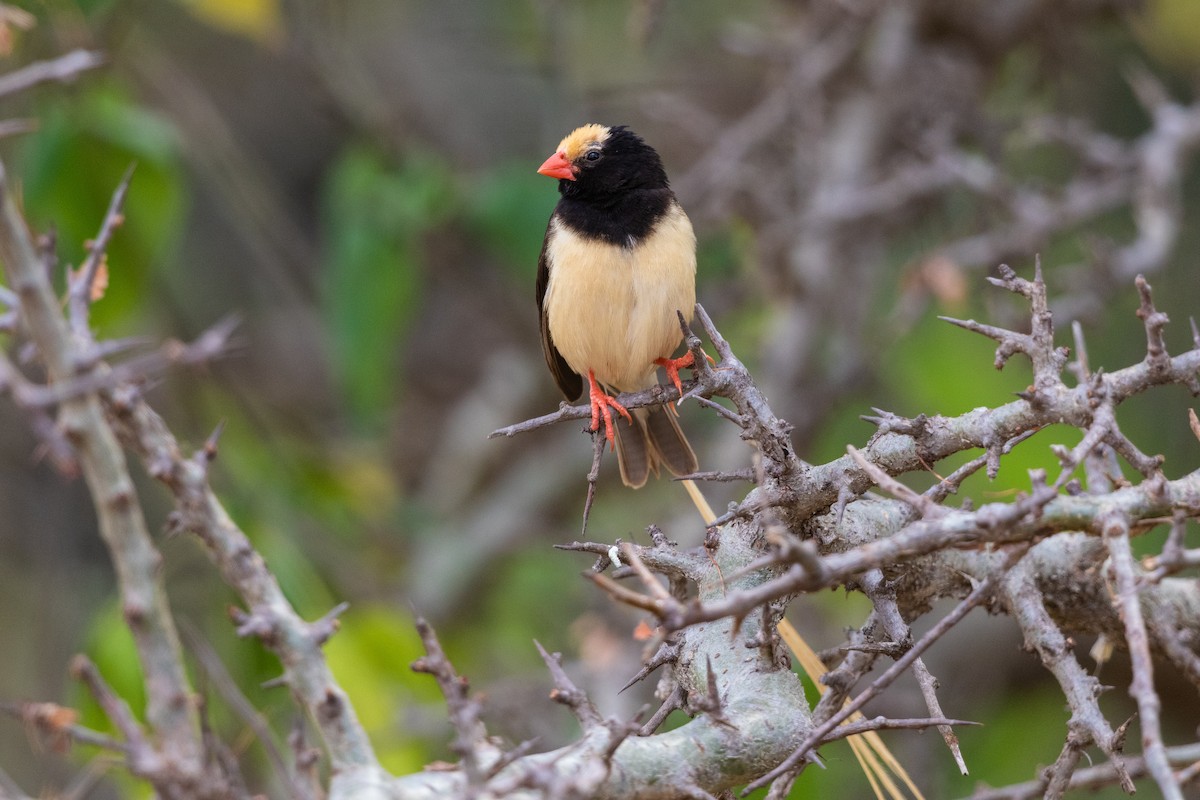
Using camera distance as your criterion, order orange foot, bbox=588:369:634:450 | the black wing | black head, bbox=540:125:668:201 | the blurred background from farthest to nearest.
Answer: the blurred background < the black wing < black head, bbox=540:125:668:201 < orange foot, bbox=588:369:634:450

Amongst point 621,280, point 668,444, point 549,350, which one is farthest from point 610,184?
point 668,444

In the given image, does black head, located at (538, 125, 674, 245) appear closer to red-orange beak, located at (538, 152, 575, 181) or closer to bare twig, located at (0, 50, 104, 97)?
red-orange beak, located at (538, 152, 575, 181)

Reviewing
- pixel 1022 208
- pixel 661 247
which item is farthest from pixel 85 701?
pixel 1022 208

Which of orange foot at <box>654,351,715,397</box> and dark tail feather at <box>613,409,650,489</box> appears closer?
orange foot at <box>654,351,715,397</box>

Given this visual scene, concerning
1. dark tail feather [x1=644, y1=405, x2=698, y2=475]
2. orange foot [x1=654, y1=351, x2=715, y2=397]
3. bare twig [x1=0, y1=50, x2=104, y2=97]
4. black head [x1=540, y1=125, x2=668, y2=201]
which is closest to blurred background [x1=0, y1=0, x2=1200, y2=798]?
black head [x1=540, y1=125, x2=668, y2=201]

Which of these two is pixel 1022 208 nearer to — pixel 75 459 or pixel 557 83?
pixel 557 83

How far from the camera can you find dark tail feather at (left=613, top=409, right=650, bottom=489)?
4305mm

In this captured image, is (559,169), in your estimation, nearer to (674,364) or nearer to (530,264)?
(674,364)

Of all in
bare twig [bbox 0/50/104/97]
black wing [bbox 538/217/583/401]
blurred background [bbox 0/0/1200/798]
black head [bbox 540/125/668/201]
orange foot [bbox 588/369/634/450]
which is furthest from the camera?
blurred background [bbox 0/0/1200/798]

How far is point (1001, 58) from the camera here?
6.12m

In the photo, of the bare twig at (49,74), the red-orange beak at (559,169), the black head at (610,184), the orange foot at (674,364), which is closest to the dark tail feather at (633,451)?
the orange foot at (674,364)

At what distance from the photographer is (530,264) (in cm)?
577

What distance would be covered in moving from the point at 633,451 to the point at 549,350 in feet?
1.51

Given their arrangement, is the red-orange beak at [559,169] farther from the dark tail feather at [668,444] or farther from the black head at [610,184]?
the dark tail feather at [668,444]
